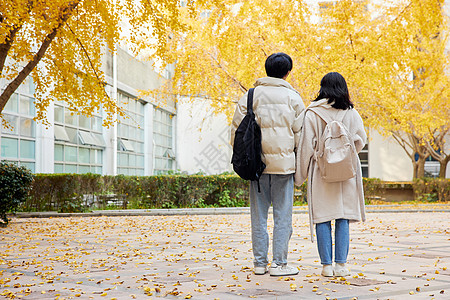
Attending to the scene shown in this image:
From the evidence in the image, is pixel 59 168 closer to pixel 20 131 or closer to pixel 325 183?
pixel 20 131

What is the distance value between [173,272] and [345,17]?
14825 mm

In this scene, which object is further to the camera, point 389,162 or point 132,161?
point 389,162

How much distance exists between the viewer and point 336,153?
17.1 feet

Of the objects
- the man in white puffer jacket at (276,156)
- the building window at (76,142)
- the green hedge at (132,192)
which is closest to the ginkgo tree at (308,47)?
the green hedge at (132,192)

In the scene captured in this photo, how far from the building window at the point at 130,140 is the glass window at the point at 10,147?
810cm

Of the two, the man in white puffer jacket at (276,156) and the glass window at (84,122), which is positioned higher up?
the glass window at (84,122)

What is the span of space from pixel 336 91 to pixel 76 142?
1853cm

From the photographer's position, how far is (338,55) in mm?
18672

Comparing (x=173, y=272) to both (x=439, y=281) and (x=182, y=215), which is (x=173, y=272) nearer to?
(x=439, y=281)

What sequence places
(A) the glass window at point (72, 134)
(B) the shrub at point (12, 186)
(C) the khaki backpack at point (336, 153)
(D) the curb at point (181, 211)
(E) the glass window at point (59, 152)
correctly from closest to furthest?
(C) the khaki backpack at point (336, 153)
(B) the shrub at point (12, 186)
(D) the curb at point (181, 211)
(E) the glass window at point (59, 152)
(A) the glass window at point (72, 134)

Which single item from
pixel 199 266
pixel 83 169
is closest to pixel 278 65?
pixel 199 266

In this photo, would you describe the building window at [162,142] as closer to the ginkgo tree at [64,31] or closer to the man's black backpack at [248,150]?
the ginkgo tree at [64,31]

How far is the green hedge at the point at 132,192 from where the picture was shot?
16344mm

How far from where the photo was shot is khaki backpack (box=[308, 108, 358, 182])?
5.19 m
